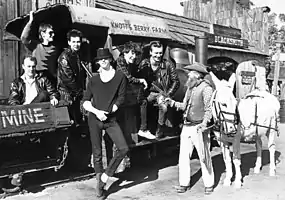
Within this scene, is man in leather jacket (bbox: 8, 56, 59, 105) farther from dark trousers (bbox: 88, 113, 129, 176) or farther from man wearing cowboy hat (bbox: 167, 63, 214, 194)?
man wearing cowboy hat (bbox: 167, 63, 214, 194)

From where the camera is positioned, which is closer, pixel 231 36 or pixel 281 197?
pixel 281 197

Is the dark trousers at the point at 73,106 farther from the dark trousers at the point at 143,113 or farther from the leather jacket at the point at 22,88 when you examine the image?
the dark trousers at the point at 143,113

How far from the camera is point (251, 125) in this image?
7.27m

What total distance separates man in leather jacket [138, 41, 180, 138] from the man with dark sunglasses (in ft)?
5.25

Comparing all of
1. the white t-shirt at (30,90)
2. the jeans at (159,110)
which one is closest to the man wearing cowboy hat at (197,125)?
the jeans at (159,110)

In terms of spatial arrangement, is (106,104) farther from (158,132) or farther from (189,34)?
(189,34)

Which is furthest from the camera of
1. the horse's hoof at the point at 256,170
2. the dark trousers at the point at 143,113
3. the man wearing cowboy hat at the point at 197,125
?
the horse's hoof at the point at 256,170

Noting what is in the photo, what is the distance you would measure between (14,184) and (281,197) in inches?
166

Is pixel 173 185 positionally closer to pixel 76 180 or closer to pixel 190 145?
pixel 190 145

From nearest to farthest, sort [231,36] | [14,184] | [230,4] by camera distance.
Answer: [14,184]
[231,36]
[230,4]

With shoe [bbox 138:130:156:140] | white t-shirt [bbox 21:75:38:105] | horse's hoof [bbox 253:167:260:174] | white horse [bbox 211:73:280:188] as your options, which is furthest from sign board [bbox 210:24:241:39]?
white t-shirt [bbox 21:75:38:105]

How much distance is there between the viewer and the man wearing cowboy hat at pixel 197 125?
609 centimetres

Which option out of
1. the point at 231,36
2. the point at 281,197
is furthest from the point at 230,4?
the point at 281,197

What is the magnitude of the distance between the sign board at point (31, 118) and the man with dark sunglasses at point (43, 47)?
0.97 m
